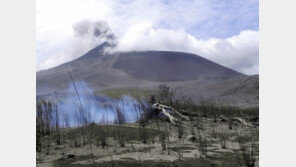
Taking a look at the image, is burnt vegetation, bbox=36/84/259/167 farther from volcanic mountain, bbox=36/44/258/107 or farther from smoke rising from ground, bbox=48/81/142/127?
volcanic mountain, bbox=36/44/258/107

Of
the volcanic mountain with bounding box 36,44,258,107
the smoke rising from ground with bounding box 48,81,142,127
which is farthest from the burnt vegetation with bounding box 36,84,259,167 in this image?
the volcanic mountain with bounding box 36,44,258,107

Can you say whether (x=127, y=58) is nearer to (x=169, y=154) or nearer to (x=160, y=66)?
(x=160, y=66)

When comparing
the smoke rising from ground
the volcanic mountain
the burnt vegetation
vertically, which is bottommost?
the burnt vegetation

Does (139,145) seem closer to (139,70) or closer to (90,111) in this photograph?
(90,111)

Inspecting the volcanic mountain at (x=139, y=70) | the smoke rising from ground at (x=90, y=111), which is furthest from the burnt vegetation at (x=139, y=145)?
the volcanic mountain at (x=139, y=70)

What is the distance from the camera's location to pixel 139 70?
124 feet

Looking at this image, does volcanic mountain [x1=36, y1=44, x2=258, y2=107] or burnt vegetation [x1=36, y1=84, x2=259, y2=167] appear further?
volcanic mountain [x1=36, y1=44, x2=258, y2=107]

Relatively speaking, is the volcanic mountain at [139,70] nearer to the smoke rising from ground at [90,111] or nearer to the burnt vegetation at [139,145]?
the smoke rising from ground at [90,111]

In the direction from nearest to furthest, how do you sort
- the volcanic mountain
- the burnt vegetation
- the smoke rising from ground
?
1. the burnt vegetation
2. the smoke rising from ground
3. the volcanic mountain

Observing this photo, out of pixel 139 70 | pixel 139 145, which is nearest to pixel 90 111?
pixel 139 145

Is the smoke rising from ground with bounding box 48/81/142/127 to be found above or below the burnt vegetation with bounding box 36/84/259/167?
above

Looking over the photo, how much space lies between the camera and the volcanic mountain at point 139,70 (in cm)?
2995

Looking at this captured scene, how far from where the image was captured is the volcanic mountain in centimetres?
2995

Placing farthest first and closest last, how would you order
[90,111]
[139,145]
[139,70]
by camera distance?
1. [139,70]
2. [90,111]
3. [139,145]
